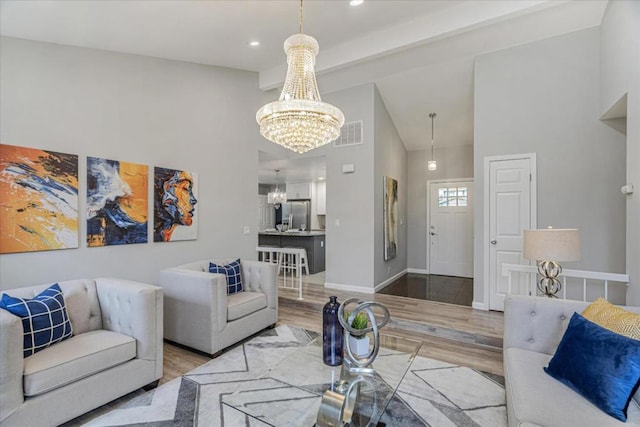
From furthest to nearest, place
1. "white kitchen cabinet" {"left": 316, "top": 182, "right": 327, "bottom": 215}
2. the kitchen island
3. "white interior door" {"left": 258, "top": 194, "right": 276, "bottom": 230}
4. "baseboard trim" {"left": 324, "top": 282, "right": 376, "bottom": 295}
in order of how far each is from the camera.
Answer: "white interior door" {"left": 258, "top": 194, "right": 276, "bottom": 230} → "white kitchen cabinet" {"left": 316, "top": 182, "right": 327, "bottom": 215} → the kitchen island → "baseboard trim" {"left": 324, "top": 282, "right": 376, "bottom": 295}

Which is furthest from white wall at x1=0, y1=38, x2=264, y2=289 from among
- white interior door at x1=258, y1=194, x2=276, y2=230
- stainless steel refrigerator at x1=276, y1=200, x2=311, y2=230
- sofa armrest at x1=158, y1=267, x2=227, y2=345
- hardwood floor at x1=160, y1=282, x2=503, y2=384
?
white interior door at x1=258, y1=194, x2=276, y2=230

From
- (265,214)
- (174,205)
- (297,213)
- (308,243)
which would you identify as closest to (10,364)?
(174,205)

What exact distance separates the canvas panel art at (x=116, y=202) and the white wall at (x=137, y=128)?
0.08 meters

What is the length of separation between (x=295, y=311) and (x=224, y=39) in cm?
352

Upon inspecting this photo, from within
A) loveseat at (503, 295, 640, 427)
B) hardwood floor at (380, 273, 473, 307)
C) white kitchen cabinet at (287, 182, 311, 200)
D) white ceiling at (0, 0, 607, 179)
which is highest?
white ceiling at (0, 0, 607, 179)

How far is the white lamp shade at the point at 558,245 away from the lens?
2.47 metres

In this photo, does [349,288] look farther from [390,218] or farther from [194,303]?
[194,303]

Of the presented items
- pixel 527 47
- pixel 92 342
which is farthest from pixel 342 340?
pixel 527 47

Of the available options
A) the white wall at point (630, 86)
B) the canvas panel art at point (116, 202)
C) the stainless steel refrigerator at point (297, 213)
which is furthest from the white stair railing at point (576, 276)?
the stainless steel refrigerator at point (297, 213)

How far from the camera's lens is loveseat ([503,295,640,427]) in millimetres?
1410

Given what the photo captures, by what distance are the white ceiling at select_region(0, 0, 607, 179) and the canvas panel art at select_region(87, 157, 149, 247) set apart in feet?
4.14

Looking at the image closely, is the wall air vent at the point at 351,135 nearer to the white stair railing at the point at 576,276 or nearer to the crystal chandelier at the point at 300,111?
the crystal chandelier at the point at 300,111

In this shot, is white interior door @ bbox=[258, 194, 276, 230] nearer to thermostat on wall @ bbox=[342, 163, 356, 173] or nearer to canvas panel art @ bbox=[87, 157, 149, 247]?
thermostat on wall @ bbox=[342, 163, 356, 173]

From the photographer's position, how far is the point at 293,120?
237cm
